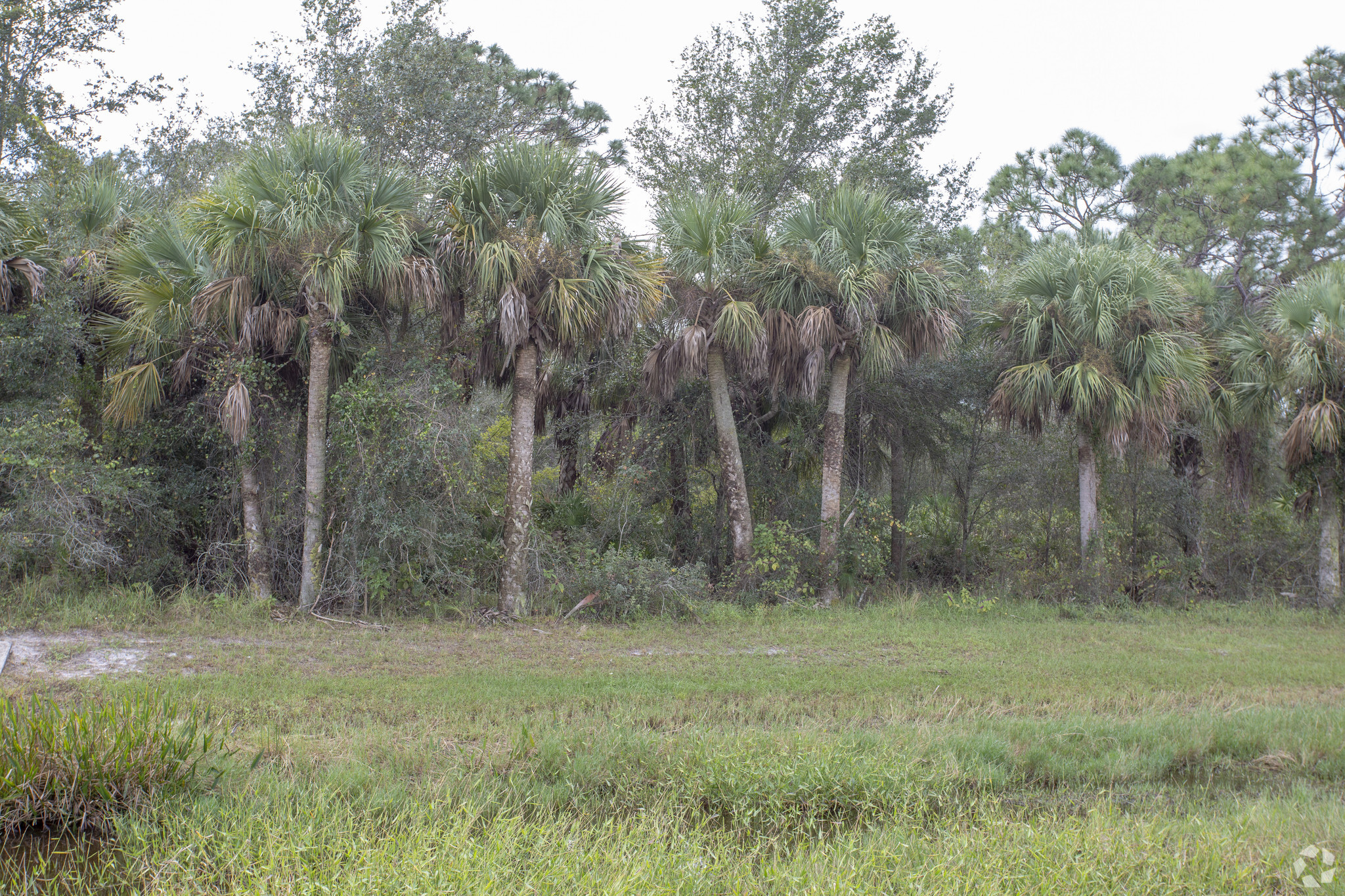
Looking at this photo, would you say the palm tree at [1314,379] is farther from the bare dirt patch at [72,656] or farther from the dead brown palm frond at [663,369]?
the bare dirt patch at [72,656]

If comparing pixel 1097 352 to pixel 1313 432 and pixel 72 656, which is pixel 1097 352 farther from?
pixel 72 656

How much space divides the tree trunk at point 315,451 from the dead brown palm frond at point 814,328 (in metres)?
7.31

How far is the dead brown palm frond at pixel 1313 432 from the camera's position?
15.0m

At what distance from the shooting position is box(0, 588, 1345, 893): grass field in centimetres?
454

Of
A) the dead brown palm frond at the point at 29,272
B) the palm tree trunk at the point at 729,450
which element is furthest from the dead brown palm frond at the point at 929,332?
the dead brown palm frond at the point at 29,272

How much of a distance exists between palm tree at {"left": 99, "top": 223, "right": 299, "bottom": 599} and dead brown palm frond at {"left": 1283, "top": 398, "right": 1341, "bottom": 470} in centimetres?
1664

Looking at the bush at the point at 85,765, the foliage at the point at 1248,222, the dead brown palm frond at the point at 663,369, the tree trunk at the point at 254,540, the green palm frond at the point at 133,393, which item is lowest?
the bush at the point at 85,765

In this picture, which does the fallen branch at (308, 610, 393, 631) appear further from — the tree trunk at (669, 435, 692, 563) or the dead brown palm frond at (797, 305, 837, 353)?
the dead brown palm frond at (797, 305, 837, 353)

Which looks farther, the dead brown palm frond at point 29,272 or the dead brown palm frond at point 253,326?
the dead brown palm frond at point 29,272

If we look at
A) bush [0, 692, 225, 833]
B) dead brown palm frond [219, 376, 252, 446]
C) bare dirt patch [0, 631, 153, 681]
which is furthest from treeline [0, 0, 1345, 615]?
bush [0, 692, 225, 833]

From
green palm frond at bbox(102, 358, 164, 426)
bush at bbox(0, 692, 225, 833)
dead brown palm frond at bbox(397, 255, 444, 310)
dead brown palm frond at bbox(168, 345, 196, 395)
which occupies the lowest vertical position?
bush at bbox(0, 692, 225, 833)

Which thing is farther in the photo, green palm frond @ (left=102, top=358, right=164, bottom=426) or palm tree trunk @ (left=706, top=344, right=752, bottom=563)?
palm tree trunk @ (left=706, top=344, right=752, bottom=563)

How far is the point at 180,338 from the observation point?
12.8 metres

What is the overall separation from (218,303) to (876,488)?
13.1 meters
